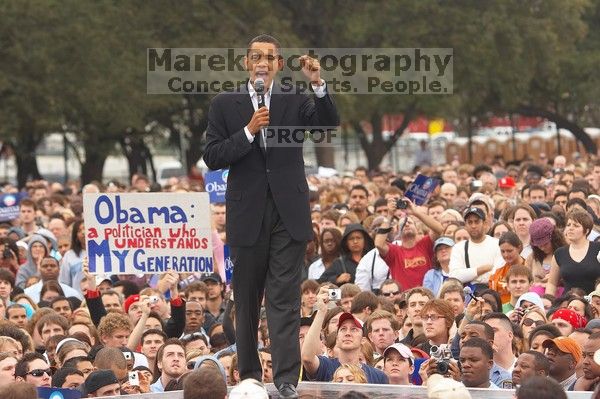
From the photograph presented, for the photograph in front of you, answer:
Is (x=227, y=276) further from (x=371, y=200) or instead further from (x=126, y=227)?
(x=371, y=200)

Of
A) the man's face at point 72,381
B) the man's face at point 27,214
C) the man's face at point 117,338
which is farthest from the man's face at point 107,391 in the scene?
the man's face at point 27,214

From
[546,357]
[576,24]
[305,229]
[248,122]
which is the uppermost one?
[576,24]

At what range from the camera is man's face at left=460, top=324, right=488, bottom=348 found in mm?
12133

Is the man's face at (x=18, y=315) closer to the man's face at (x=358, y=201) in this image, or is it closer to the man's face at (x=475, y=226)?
the man's face at (x=475, y=226)

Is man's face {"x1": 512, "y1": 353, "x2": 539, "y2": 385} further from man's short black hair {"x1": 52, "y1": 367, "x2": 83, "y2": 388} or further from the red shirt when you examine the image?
the red shirt

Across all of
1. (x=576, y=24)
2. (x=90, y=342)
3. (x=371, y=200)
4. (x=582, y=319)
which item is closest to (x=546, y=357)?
(x=582, y=319)

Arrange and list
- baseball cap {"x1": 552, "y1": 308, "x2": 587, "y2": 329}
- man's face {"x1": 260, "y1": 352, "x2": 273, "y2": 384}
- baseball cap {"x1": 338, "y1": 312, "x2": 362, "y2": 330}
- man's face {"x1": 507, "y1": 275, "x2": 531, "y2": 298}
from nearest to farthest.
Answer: man's face {"x1": 260, "y1": 352, "x2": 273, "y2": 384}, baseball cap {"x1": 338, "y1": 312, "x2": 362, "y2": 330}, baseball cap {"x1": 552, "y1": 308, "x2": 587, "y2": 329}, man's face {"x1": 507, "y1": 275, "x2": 531, "y2": 298}

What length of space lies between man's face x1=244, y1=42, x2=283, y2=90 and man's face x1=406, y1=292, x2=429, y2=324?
4.68 meters

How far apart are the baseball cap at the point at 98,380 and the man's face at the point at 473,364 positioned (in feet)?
7.70

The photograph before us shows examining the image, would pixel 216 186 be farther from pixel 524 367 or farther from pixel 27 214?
pixel 524 367

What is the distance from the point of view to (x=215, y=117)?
10.2 m

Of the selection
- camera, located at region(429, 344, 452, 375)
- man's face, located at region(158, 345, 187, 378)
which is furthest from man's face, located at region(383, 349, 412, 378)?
man's face, located at region(158, 345, 187, 378)

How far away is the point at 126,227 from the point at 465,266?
3.40 metres

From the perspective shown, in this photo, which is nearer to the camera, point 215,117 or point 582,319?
point 215,117
